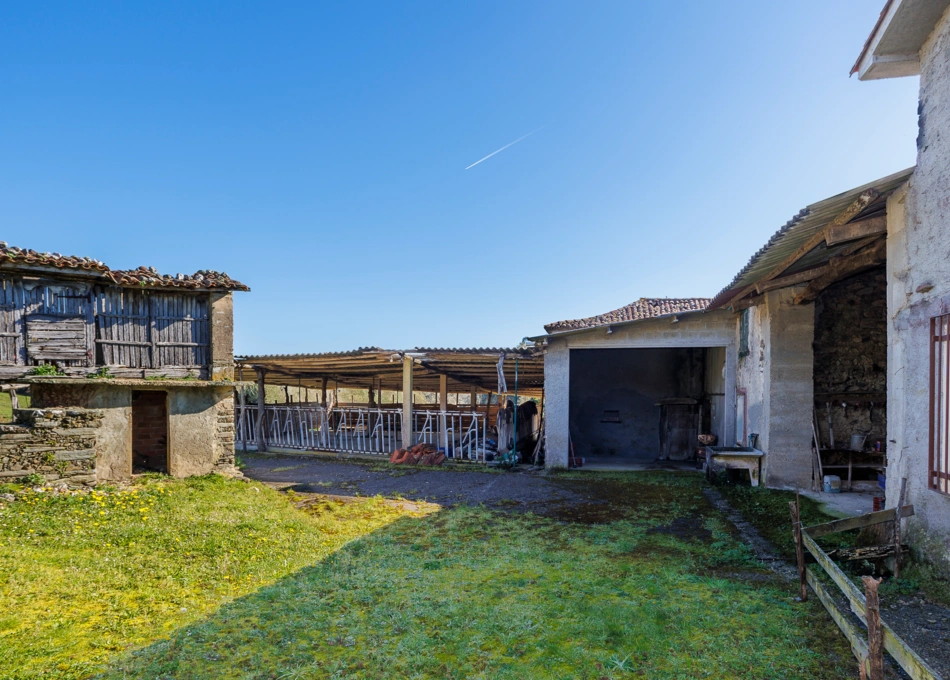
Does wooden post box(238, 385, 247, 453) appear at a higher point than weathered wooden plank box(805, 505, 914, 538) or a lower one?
lower

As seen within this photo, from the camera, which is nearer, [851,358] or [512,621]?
[512,621]

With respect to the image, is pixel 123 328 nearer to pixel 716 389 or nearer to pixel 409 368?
pixel 409 368

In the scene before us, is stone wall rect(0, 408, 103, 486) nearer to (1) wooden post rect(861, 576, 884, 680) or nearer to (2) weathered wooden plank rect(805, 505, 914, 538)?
(2) weathered wooden plank rect(805, 505, 914, 538)

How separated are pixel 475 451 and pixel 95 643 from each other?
10.2 m

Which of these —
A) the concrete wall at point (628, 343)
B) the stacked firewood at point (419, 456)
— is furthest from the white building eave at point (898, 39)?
the stacked firewood at point (419, 456)

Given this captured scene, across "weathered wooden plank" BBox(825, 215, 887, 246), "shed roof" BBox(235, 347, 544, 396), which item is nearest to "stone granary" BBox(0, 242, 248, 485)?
"shed roof" BBox(235, 347, 544, 396)

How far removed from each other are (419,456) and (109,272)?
7.96m

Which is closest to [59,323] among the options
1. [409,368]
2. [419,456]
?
[409,368]

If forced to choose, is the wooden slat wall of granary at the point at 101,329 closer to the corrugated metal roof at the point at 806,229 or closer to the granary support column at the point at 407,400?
the granary support column at the point at 407,400

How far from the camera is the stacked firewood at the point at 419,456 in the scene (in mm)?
13578

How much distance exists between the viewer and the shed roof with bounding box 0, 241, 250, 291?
8.73m

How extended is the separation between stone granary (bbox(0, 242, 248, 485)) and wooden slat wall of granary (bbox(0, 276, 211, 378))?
0.02 metres

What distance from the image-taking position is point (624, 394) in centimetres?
1611

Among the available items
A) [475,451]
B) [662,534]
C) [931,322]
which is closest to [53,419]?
[475,451]
